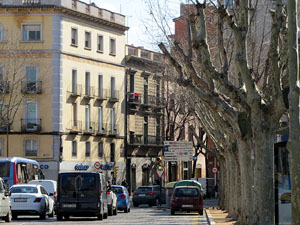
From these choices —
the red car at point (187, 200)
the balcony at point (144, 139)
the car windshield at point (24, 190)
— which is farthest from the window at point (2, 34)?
the car windshield at point (24, 190)

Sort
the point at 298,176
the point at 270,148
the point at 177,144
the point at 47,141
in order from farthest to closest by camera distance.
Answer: the point at 47,141
the point at 177,144
the point at 270,148
the point at 298,176

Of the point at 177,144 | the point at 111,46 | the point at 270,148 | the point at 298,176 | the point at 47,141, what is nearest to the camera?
the point at 298,176

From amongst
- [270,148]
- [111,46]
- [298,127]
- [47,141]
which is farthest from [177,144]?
[298,127]

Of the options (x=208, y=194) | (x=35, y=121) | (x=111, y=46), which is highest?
(x=111, y=46)

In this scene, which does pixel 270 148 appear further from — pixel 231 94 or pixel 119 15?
pixel 119 15

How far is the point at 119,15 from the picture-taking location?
80.2m

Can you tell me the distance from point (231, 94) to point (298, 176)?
7910 mm

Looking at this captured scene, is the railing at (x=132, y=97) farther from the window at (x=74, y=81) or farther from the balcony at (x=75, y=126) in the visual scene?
the window at (x=74, y=81)

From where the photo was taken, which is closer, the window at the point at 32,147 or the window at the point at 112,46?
the window at the point at 32,147

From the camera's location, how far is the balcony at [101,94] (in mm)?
77381

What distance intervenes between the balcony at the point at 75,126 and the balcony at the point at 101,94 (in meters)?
3.47

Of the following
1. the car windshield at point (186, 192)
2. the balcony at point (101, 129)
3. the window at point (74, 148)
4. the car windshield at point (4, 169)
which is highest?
the balcony at point (101, 129)

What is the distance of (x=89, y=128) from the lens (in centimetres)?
7638

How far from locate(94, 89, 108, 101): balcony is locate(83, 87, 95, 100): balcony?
58 cm
